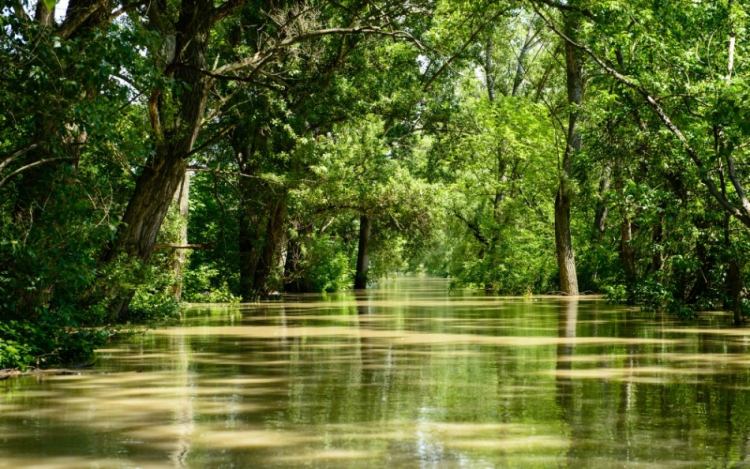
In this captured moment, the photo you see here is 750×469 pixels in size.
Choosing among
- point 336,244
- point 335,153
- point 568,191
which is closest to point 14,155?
point 335,153

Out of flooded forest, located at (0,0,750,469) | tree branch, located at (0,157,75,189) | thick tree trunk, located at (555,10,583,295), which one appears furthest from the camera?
thick tree trunk, located at (555,10,583,295)

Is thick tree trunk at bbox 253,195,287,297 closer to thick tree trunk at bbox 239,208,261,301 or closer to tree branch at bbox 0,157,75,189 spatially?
thick tree trunk at bbox 239,208,261,301

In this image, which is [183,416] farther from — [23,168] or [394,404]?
[23,168]

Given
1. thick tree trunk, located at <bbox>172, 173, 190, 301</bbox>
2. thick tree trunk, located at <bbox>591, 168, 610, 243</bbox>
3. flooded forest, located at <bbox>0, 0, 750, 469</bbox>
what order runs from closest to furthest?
flooded forest, located at <bbox>0, 0, 750, 469</bbox> → thick tree trunk, located at <bbox>172, 173, 190, 301</bbox> → thick tree trunk, located at <bbox>591, 168, 610, 243</bbox>

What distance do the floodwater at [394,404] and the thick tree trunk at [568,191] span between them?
17.8 metres

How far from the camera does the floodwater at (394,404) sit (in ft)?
22.0

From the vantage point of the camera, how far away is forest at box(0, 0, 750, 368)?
1345cm

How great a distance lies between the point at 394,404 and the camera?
9.11 m

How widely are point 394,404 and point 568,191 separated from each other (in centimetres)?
2688

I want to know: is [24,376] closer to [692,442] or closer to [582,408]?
[582,408]

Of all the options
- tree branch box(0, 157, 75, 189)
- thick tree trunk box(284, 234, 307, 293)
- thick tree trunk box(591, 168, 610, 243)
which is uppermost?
thick tree trunk box(591, 168, 610, 243)

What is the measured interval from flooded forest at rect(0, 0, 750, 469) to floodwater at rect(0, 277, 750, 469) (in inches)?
2.0

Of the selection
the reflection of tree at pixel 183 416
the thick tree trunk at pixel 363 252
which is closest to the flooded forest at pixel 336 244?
the reflection of tree at pixel 183 416

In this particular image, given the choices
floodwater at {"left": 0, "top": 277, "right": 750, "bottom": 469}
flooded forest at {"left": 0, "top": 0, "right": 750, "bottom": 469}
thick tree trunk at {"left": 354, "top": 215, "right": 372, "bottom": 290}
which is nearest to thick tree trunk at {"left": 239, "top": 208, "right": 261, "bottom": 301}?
flooded forest at {"left": 0, "top": 0, "right": 750, "bottom": 469}
